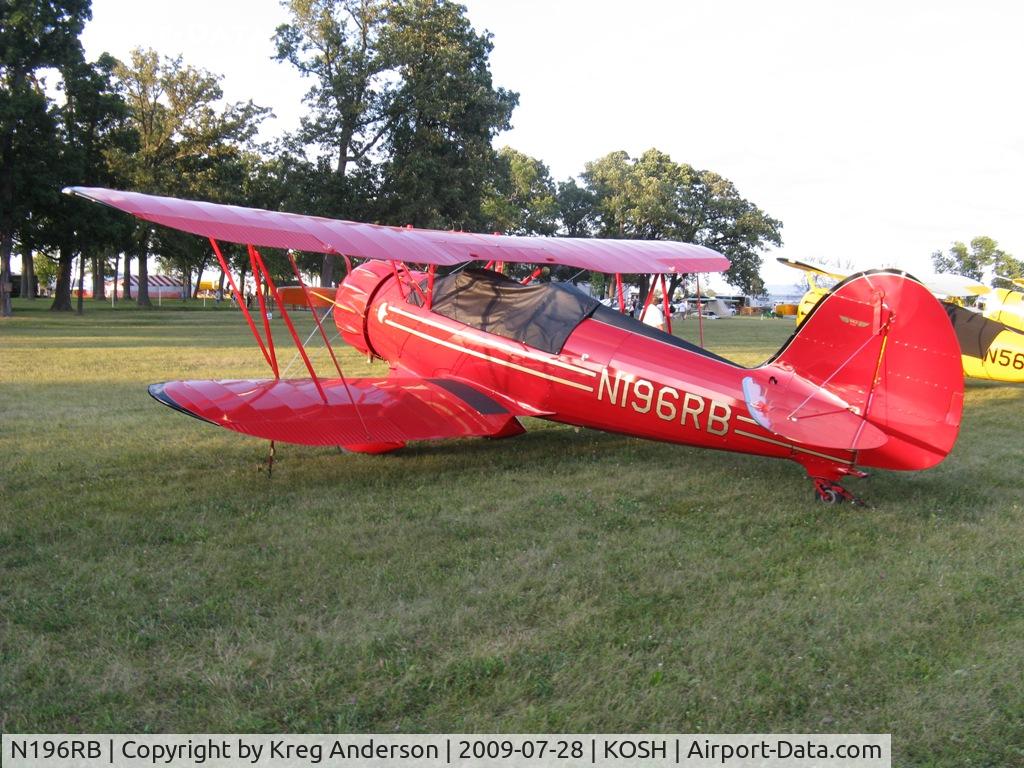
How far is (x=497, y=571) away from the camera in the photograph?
4.45m

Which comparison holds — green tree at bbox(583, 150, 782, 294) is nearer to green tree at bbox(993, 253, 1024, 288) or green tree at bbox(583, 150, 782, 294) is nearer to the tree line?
the tree line

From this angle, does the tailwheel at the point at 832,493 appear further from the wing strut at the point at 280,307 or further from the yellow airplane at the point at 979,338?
the yellow airplane at the point at 979,338

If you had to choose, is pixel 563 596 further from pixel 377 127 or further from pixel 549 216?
pixel 549 216

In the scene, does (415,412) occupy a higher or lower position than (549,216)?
lower

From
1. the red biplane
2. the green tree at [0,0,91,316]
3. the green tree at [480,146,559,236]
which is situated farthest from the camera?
the green tree at [480,146,559,236]

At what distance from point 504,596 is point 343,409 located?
292 centimetres

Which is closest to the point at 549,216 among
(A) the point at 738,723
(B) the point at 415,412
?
(B) the point at 415,412

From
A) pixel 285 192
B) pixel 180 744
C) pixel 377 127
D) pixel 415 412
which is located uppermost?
pixel 377 127

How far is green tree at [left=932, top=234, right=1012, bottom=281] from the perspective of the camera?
102 meters

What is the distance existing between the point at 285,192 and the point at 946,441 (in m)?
32.7

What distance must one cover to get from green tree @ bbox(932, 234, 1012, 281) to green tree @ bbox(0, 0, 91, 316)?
104m

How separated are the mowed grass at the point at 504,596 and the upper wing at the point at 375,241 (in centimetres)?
192
